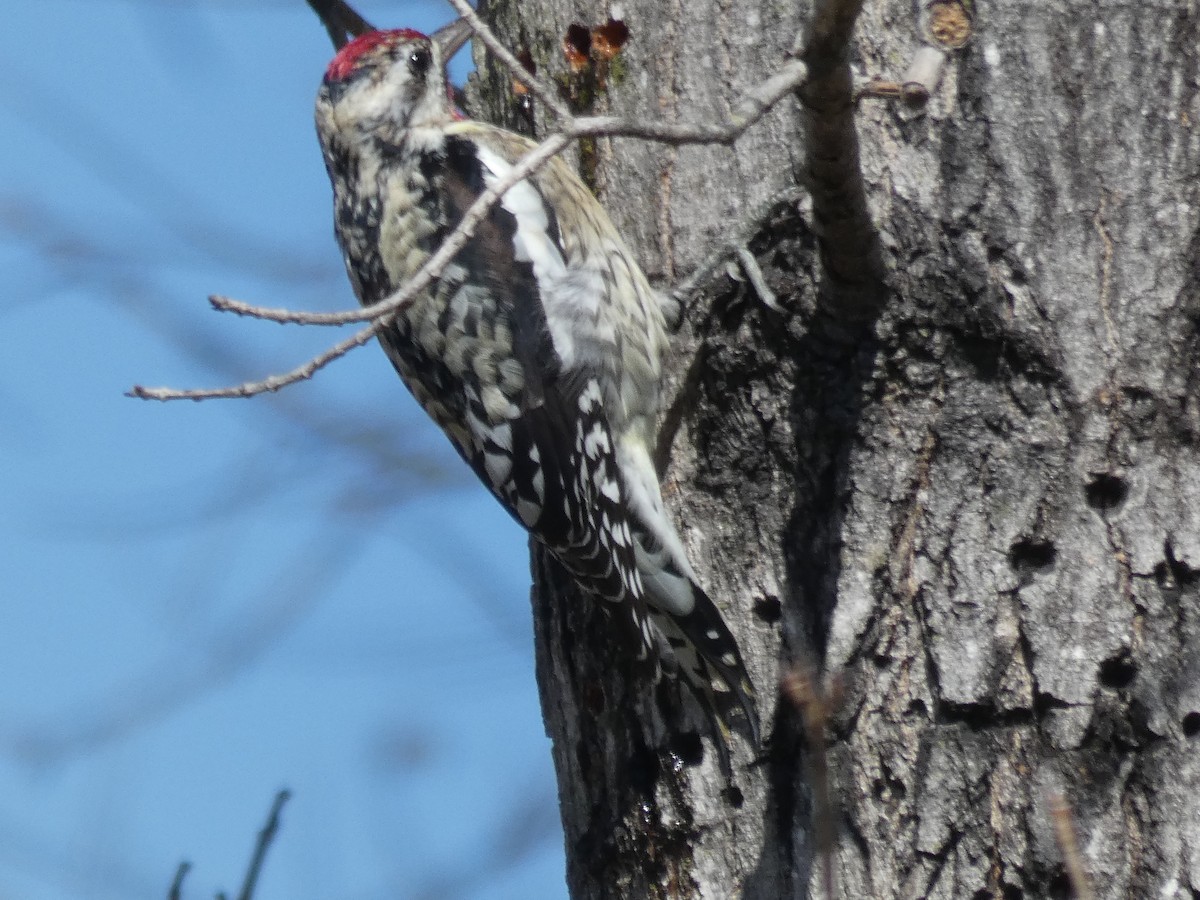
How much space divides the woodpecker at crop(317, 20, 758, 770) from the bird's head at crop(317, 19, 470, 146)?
3cm

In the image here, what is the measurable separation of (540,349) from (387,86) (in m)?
0.95

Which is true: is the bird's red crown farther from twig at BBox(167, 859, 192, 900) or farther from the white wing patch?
twig at BBox(167, 859, 192, 900)

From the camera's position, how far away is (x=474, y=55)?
328cm

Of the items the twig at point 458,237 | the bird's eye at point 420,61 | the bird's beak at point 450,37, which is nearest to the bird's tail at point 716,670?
the twig at point 458,237

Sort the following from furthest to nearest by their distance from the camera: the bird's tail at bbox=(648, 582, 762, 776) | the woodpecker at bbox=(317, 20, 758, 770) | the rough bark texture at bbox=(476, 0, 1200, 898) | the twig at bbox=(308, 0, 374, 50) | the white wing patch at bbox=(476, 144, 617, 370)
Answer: the twig at bbox=(308, 0, 374, 50), the white wing patch at bbox=(476, 144, 617, 370), the woodpecker at bbox=(317, 20, 758, 770), the bird's tail at bbox=(648, 582, 762, 776), the rough bark texture at bbox=(476, 0, 1200, 898)

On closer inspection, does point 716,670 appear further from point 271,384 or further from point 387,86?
point 387,86

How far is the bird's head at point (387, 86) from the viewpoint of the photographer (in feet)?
11.7

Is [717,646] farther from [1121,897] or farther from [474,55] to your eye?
[474,55]

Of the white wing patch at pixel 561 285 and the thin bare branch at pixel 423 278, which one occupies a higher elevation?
the white wing patch at pixel 561 285

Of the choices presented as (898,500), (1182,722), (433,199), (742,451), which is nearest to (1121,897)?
(1182,722)

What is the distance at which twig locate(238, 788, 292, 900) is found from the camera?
1949 millimetres

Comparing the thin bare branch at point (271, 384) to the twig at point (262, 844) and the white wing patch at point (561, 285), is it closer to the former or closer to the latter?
the twig at point (262, 844)

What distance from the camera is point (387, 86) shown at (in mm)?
3564

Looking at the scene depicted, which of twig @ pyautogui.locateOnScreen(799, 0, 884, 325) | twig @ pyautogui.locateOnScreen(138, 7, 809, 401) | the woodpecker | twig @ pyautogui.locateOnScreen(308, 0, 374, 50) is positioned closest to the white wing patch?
the woodpecker
